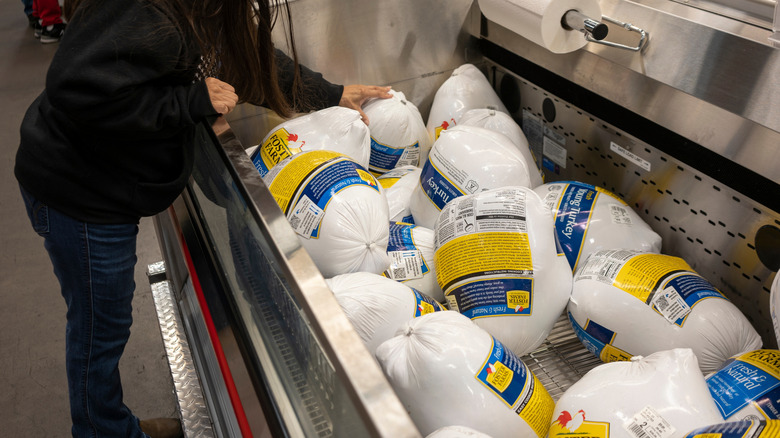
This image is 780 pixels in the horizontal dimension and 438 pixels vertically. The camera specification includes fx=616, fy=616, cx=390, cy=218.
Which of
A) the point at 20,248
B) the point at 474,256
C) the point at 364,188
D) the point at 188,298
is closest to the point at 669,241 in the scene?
the point at 474,256

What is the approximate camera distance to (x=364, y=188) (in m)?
1.36

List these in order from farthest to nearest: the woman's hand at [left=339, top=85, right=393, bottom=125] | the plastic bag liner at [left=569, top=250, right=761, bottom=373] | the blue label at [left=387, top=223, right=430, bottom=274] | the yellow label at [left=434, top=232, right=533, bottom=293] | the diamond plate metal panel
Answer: the woman's hand at [left=339, top=85, right=393, bottom=125], the diamond plate metal panel, the blue label at [left=387, top=223, right=430, bottom=274], the yellow label at [left=434, top=232, right=533, bottom=293], the plastic bag liner at [left=569, top=250, right=761, bottom=373]

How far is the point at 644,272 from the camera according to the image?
1214 mm

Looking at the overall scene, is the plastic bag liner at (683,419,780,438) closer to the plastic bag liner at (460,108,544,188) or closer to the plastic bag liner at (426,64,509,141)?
the plastic bag liner at (460,108,544,188)

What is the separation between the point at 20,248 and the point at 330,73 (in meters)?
2.27

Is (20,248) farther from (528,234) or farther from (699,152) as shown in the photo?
(699,152)

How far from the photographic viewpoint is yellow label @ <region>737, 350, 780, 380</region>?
0.99 metres

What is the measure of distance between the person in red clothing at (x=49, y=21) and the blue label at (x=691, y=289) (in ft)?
20.3

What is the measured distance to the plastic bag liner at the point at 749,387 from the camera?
945mm

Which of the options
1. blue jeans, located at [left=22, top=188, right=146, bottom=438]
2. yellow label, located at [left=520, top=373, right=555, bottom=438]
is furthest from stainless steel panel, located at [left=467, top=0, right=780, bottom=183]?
blue jeans, located at [left=22, top=188, right=146, bottom=438]

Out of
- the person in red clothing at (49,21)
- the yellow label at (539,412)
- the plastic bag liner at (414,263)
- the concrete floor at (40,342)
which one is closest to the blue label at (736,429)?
the yellow label at (539,412)

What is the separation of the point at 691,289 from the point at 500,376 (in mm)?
433

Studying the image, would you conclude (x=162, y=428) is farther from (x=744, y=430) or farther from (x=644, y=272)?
(x=744, y=430)

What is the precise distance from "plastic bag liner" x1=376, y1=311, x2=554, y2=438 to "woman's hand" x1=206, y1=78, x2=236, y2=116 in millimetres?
549
